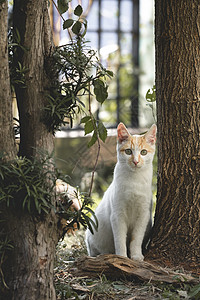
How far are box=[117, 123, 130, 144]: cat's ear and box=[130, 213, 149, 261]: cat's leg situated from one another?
1.43 feet

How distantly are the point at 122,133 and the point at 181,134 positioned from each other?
1.18 ft

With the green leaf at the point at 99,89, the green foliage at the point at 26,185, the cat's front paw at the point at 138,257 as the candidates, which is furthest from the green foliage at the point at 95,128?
the cat's front paw at the point at 138,257

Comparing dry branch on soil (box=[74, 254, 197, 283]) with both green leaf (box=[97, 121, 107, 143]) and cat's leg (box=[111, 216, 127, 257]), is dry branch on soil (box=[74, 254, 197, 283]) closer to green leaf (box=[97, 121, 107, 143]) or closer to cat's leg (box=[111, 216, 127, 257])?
cat's leg (box=[111, 216, 127, 257])

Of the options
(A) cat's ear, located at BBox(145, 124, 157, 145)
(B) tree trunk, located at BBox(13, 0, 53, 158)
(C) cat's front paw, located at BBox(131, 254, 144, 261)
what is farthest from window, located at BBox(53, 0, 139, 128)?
(B) tree trunk, located at BBox(13, 0, 53, 158)

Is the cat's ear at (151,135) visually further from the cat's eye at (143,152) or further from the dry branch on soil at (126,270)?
the dry branch on soil at (126,270)

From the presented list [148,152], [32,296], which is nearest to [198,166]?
[148,152]

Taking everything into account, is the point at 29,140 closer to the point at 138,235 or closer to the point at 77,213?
the point at 77,213

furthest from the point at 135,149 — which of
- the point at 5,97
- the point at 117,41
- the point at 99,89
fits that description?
the point at 117,41

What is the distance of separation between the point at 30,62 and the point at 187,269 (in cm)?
125

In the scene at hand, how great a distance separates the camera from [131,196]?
90.5 inches

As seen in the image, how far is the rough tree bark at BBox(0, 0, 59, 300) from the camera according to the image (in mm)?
1562

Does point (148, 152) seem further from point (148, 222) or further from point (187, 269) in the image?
point (187, 269)

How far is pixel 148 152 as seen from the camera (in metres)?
2.35

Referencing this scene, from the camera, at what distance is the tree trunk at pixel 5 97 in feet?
5.09
